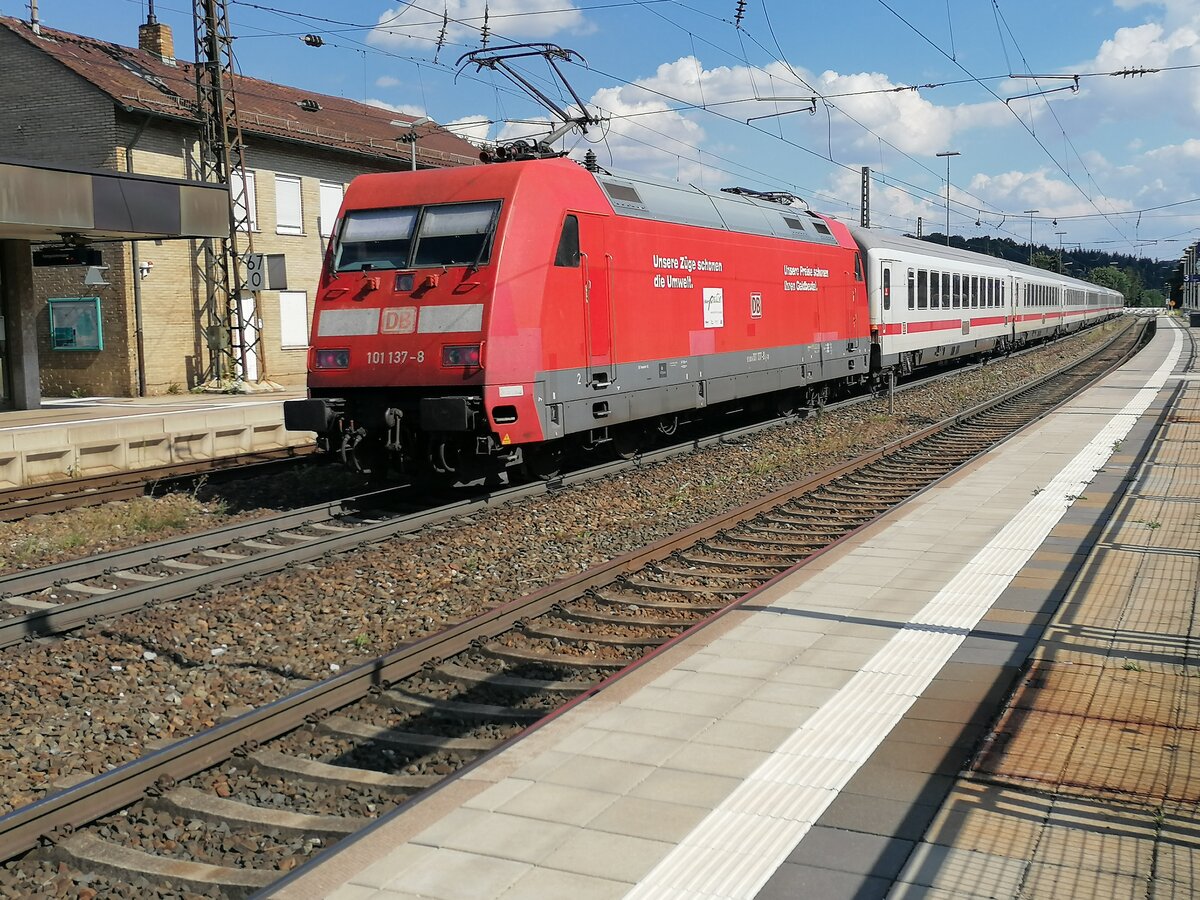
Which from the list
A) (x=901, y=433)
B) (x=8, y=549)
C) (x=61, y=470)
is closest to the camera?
(x=8, y=549)

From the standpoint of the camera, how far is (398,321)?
37.2ft

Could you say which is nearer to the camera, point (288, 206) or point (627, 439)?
point (627, 439)

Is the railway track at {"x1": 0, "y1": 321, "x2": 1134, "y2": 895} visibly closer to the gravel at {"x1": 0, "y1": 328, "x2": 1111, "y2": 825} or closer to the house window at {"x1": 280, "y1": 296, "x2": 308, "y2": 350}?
the gravel at {"x1": 0, "y1": 328, "x2": 1111, "y2": 825}

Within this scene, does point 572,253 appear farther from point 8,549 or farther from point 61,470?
point 61,470

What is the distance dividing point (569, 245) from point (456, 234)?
1236 mm

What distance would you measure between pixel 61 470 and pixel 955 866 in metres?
14.4

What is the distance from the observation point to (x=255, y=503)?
12.4m

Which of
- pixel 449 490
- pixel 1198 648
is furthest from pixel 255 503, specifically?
pixel 1198 648

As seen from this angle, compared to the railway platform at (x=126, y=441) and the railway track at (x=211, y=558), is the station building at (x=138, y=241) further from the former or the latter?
the railway track at (x=211, y=558)

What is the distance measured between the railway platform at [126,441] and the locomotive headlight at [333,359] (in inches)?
205

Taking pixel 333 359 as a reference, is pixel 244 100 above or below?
above

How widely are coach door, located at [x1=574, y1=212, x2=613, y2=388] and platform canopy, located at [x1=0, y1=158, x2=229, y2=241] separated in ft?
37.0

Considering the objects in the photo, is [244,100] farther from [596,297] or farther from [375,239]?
[596,297]

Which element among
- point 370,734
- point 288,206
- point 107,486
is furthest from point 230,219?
point 370,734
